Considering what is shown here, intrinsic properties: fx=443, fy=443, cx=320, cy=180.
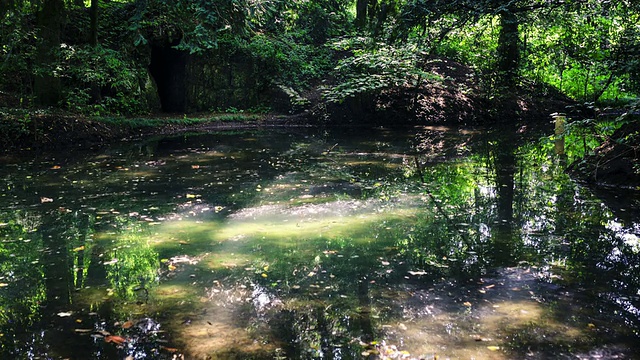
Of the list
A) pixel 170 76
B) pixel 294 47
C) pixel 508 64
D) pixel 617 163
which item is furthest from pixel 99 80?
pixel 508 64

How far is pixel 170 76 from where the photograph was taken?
60.0 ft

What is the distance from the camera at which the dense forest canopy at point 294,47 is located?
306 inches

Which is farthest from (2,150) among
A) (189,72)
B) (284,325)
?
(284,325)

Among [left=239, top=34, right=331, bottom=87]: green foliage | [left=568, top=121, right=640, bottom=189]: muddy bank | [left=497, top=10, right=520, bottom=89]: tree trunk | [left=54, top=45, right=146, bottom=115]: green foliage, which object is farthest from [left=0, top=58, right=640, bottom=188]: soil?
[left=568, top=121, right=640, bottom=189]: muddy bank

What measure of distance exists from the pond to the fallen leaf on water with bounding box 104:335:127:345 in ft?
0.08

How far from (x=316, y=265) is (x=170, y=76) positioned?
1571 centimetres

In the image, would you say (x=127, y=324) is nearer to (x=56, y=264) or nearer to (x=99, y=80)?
(x=56, y=264)

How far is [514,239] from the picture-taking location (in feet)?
17.6

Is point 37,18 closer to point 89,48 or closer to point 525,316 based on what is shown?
point 89,48

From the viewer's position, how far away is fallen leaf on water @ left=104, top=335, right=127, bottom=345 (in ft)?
11.0

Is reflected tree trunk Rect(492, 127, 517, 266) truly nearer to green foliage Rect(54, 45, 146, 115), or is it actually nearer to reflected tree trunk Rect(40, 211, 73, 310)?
reflected tree trunk Rect(40, 211, 73, 310)

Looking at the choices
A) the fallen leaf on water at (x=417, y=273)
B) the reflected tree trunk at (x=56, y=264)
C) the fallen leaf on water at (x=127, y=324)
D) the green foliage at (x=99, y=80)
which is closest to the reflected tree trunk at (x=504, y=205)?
the fallen leaf on water at (x=417, y=273)

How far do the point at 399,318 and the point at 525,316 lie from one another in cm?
103

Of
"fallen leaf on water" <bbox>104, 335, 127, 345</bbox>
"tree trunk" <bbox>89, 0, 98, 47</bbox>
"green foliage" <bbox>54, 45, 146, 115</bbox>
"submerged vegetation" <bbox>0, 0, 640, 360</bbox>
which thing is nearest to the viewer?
"fallen leaf on water" <bbox>104, 335, 127, 345</bbox>
